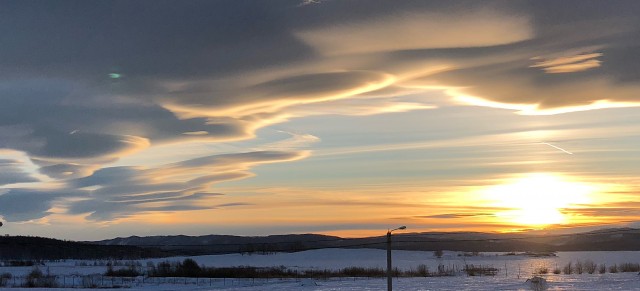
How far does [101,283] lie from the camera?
76.2 meters

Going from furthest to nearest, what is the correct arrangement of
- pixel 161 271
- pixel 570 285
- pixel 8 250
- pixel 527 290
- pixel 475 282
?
pixel 8 250, pixel 161 271, pixel 475 282, pixel 570 285, pixel 527 290

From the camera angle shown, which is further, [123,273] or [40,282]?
[123,273]

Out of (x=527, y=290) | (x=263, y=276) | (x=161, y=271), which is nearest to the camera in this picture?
(x=527, y=290)

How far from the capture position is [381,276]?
88.7 m

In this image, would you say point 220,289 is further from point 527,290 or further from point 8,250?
point 8,250

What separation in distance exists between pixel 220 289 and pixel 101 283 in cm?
1530

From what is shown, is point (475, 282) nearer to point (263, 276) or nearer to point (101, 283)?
point (263, 276)

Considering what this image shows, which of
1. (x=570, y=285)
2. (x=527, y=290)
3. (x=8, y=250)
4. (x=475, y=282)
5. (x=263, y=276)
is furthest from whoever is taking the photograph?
(x=8, y=250)

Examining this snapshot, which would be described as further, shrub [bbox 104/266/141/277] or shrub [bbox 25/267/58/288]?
shrub [bbox 104/266/141/277]

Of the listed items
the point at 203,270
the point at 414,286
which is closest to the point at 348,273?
the point at 203,270

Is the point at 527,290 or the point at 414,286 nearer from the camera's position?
the point at 527,290

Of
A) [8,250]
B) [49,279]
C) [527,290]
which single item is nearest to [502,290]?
[527,290]

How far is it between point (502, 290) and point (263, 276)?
33.3 m

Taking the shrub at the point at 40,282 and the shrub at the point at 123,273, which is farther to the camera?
the shrub at the point at 123,273
